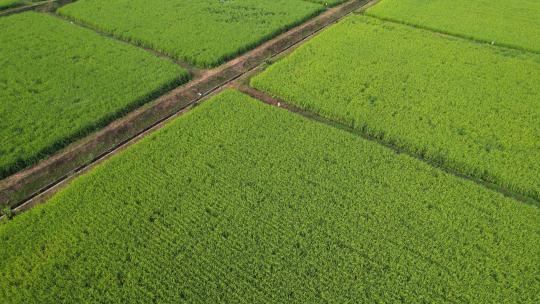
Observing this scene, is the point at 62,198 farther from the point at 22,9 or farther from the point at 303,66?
the point at 22,9

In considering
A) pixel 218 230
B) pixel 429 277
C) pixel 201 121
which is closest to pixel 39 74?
pixel 201 121

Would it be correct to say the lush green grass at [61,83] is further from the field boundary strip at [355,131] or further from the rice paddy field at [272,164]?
the field boundary strip at [355,131]

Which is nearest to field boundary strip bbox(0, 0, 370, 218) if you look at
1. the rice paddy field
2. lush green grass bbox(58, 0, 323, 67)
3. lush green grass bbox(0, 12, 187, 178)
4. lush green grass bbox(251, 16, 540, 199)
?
the rice paddy field

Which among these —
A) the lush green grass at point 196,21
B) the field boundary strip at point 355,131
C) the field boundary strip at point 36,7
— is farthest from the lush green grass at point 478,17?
the field boundary strip at point 36,7

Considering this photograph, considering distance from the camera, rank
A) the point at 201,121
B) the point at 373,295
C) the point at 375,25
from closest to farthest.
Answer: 1. the point at 373,295
2. the point at 201,121
3. the point at 375,25

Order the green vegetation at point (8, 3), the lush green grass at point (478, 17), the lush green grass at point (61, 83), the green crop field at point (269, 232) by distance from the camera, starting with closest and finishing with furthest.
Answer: the green crop field at point (269, 232) → the lush green grass at point (61, 83) → the lush green grass at point (478, 17) → the green vegetation at point (8, 3)

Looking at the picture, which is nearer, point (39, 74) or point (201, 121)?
point (201, 121)

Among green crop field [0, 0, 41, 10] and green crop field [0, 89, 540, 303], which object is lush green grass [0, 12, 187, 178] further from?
green crop field [0, 0, 41, 10]
